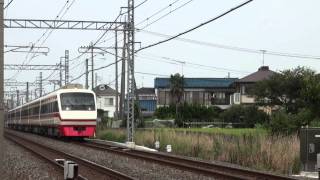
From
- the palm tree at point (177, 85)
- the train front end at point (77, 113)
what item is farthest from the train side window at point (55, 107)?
the palm tree at point (177, 85)

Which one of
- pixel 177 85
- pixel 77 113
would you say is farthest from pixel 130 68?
pixel 177 85

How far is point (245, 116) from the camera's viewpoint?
245 ft

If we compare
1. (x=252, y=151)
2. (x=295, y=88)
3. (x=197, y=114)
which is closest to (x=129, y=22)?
(x=252, y=151)

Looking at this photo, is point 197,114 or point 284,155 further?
point 197,114

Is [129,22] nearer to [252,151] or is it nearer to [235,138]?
[235,138]

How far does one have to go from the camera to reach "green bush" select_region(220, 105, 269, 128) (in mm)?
72231

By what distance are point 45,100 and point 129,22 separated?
1351 cm

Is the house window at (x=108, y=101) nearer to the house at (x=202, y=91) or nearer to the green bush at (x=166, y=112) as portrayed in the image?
the house at (x=202, y=91)

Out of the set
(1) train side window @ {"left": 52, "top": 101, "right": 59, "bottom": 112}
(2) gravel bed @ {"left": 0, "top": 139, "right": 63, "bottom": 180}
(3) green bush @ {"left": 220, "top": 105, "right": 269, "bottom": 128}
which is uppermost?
(1) train side window @ {"left": 52, "top": 101, "right": 59, "bottom": 112}

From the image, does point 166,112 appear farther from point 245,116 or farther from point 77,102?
point 77,102

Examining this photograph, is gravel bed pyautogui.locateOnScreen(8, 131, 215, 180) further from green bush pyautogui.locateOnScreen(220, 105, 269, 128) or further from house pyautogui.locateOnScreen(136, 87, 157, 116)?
house pyautogui.locateOnScreen(136, 87, 157, 116)

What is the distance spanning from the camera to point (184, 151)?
99.6ft

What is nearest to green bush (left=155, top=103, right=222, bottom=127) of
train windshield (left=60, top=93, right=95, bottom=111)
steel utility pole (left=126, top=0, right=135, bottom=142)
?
train windshield (left=60, top=93, right=95, bottom=111)

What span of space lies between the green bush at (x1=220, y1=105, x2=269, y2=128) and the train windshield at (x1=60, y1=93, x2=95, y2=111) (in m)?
34.0
